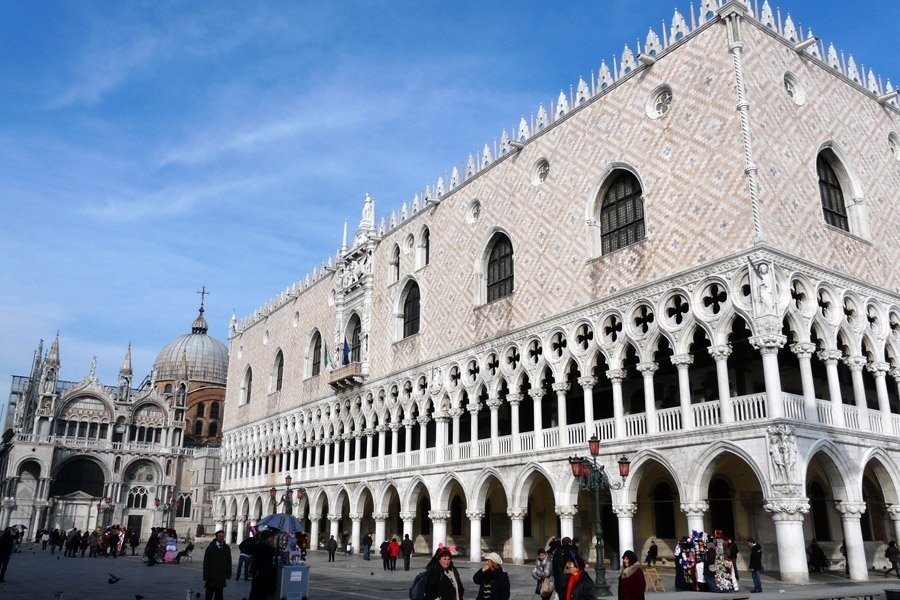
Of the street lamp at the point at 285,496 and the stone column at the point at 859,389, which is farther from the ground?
the stone column at the point at 859,389

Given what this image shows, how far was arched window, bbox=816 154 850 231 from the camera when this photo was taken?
1988 centimetres

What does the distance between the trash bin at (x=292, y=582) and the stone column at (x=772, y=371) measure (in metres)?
9.95

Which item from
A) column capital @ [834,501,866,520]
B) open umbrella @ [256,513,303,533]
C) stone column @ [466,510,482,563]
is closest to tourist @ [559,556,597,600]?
open umbrella @ [256,513,303,533]

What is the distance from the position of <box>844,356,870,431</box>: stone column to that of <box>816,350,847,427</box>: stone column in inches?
26.2

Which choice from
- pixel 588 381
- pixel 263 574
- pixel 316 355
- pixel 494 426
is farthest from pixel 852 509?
pixel 316 355

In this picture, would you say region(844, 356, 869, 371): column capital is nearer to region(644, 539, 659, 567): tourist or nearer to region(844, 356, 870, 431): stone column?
region(844, 356, 870, 431): stone column

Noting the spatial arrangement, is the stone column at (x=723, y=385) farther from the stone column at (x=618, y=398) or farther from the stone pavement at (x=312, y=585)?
the stone pavement at (x=312, y=585)

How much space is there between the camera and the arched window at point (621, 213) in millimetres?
20578

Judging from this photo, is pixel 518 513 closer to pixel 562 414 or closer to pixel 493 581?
pixel 562 414

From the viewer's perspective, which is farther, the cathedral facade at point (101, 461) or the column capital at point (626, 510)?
the cathedral facade at point (101, 461)

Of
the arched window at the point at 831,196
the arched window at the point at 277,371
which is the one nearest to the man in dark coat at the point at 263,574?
the arched window at the point at 831,196

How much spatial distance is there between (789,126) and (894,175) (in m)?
5.11

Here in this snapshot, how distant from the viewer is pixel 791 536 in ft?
50.8

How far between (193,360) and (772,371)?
57288mm
